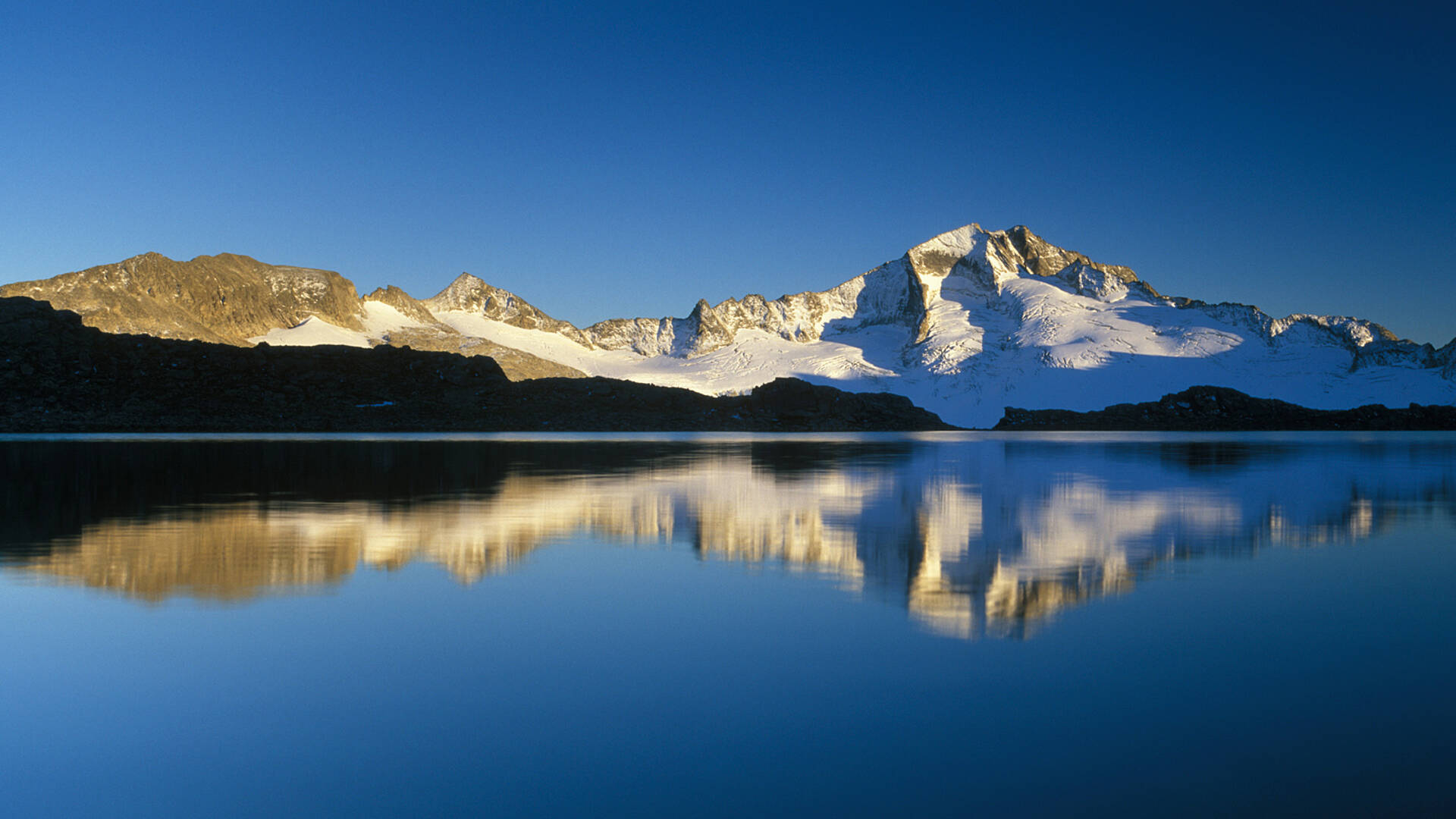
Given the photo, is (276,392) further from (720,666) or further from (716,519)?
(720,666)

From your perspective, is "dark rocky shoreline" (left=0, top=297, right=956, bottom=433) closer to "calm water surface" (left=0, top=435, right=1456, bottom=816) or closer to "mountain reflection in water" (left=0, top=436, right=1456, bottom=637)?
"mountain reflection in water" (left=0, top=436, right=1456, bottom=637)

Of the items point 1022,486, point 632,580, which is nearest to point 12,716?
point 632,580

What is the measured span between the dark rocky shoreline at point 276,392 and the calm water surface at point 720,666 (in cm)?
11729

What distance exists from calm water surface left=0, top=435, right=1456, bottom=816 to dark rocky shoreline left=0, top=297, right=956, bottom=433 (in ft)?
385

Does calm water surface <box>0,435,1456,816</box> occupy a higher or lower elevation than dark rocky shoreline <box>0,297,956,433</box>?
lower

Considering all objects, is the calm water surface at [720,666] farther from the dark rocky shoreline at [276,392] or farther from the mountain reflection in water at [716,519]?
the dark rocky shoreline at [276,392]

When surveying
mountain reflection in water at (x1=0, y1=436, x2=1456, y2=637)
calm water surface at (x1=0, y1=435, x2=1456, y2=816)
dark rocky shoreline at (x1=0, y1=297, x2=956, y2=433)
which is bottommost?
calm water surface at (x1=0, y1=435, x2=1456, y2=816)

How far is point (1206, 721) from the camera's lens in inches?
299

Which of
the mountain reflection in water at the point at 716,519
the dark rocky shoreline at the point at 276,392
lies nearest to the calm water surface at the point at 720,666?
the mountain reflection in water at the point at 716,519

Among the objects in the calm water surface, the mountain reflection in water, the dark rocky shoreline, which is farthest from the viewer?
the dark rocky shoreline

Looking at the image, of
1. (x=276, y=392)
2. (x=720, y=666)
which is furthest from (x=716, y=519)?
(x=276, y=392)

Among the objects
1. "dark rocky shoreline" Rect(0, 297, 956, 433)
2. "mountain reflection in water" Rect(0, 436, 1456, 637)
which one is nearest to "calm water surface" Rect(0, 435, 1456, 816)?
"mountain reflection in water" Rect(0, 436, 1456, 637)

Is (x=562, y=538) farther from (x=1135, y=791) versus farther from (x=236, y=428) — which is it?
(x=236, y=428)

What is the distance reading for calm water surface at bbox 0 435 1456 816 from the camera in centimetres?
646
